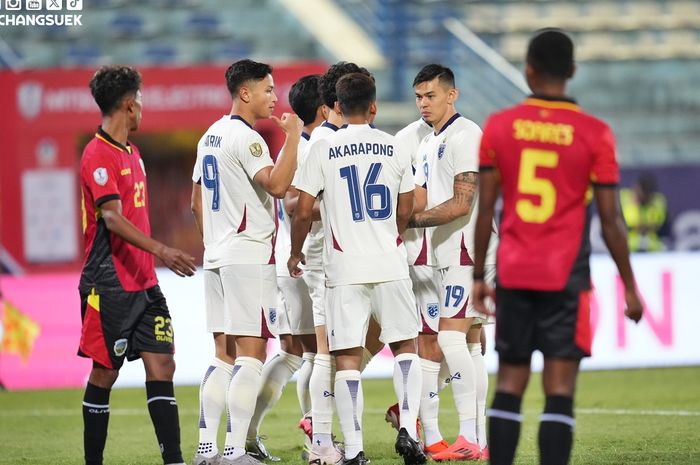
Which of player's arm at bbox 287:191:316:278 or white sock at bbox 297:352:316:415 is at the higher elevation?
player's arm at bbox 287:191:316:278

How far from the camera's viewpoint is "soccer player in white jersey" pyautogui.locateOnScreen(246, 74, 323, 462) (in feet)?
24.4

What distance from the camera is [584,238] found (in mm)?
5129

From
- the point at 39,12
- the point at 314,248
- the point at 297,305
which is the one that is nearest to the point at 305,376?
the point at 297,305

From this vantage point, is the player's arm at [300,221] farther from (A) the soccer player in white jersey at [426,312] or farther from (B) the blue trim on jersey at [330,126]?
(A) the soccer player in white jersey at [426,312]

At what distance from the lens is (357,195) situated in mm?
6492

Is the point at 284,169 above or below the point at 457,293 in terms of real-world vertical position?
above

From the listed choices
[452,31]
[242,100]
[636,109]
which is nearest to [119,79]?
[242,100]

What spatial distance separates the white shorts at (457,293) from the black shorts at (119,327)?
1.79 m

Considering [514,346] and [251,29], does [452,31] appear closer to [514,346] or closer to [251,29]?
[251,29]

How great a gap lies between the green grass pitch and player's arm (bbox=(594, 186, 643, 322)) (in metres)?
1.95

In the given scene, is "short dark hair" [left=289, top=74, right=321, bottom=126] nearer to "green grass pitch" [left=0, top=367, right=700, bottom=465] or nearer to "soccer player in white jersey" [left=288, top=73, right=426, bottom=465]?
"soccer player in white jersey" [left=288, top=73, right=426, bottom=465]

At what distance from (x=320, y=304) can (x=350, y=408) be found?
0.78 metres

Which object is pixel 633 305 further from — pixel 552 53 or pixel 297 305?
pixel 297 305

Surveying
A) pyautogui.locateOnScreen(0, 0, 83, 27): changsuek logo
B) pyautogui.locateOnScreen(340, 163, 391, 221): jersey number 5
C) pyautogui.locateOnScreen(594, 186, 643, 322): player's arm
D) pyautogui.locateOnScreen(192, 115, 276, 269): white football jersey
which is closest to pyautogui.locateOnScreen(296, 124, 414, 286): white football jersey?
pyautogui.locateOnScreen(340, 163, 391, 221): jersey number 5
